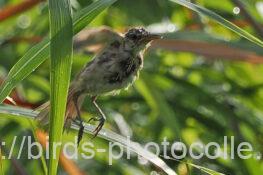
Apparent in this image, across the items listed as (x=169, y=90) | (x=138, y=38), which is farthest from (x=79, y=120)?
(x=169, y=90)

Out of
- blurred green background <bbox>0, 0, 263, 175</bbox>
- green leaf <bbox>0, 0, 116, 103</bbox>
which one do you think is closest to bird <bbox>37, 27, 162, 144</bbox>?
green leaf <bbox>0, 0, 116, 103</bbox>

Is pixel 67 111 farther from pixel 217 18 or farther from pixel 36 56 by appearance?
pixel 217 18

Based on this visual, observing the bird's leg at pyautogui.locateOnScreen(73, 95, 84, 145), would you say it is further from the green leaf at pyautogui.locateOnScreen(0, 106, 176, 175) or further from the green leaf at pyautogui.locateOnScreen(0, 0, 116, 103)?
the green leaf at pyautogui.locateOnScreen(0, 0, 116, 103)

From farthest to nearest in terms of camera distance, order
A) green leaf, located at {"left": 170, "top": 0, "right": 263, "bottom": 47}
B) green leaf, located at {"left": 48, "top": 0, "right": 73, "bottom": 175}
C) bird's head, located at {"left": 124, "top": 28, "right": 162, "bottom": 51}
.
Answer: bird's head, located at {"left": 124, "top": 28, "right": 162, "bottom": 51} < green leaf, located at {"left": 170, "top": 0, "right": 263, "bottom": 47} < green leaf, located at {"left": 48, "top": 0, "right": 73, "bottom": 175}

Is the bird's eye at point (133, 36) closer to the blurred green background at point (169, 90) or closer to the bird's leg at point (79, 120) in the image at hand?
the bird's leg at point (79, 120)

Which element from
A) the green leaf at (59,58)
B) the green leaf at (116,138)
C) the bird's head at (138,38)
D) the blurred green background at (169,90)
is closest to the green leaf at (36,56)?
the green leaf at (59,58)
